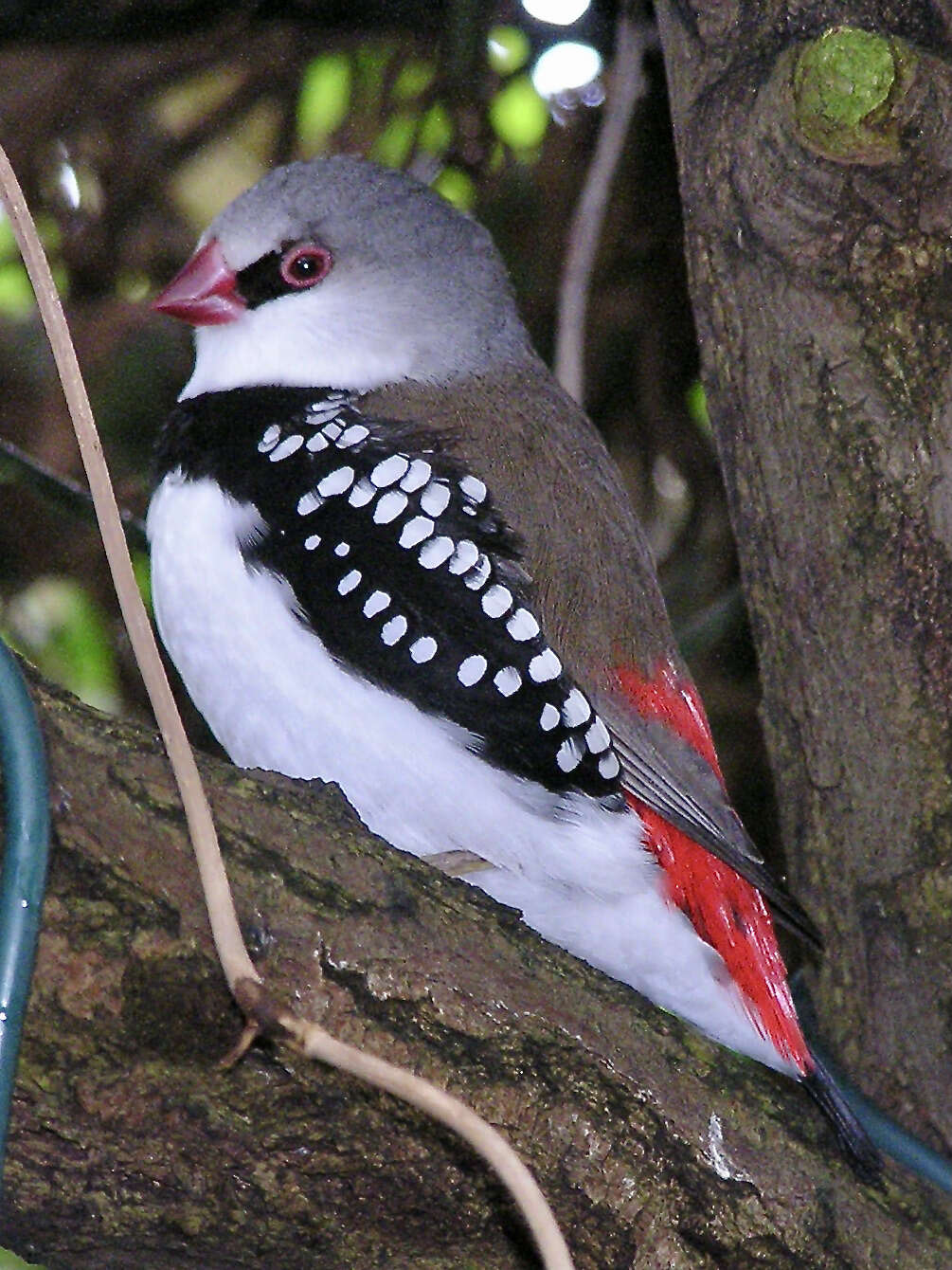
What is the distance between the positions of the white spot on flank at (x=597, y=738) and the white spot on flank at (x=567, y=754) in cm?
2

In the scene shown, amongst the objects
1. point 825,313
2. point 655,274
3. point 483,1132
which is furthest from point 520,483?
point 655,274

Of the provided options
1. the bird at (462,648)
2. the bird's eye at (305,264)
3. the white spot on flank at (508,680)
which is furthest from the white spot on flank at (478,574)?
the bird's eye at (305,264)

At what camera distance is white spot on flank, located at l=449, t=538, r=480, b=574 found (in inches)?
82.3

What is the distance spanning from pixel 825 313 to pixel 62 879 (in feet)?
4.09

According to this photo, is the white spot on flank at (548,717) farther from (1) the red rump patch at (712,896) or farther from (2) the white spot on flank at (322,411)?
(2) the white spot on flank at (322,411)

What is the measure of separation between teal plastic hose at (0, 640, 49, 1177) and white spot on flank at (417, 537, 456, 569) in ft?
2.22

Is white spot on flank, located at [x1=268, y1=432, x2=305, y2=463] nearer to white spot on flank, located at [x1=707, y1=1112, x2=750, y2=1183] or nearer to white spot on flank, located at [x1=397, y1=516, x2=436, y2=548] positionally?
white spot on flank, located at [x1=397, y1=516, x2=436, y2=548]

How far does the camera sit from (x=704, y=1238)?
5.98 ft

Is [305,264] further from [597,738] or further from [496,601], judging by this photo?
[597,738]

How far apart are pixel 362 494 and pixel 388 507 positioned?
4 cm

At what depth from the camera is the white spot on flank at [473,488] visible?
2.16 metres

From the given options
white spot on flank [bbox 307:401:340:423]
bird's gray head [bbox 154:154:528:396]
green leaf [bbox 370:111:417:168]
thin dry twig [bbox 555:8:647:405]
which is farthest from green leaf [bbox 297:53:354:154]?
white spot on flank [bbox 307:401:340:423]

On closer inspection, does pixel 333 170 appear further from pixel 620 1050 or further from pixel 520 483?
pixel 620 1050

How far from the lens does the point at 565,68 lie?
338 cm
